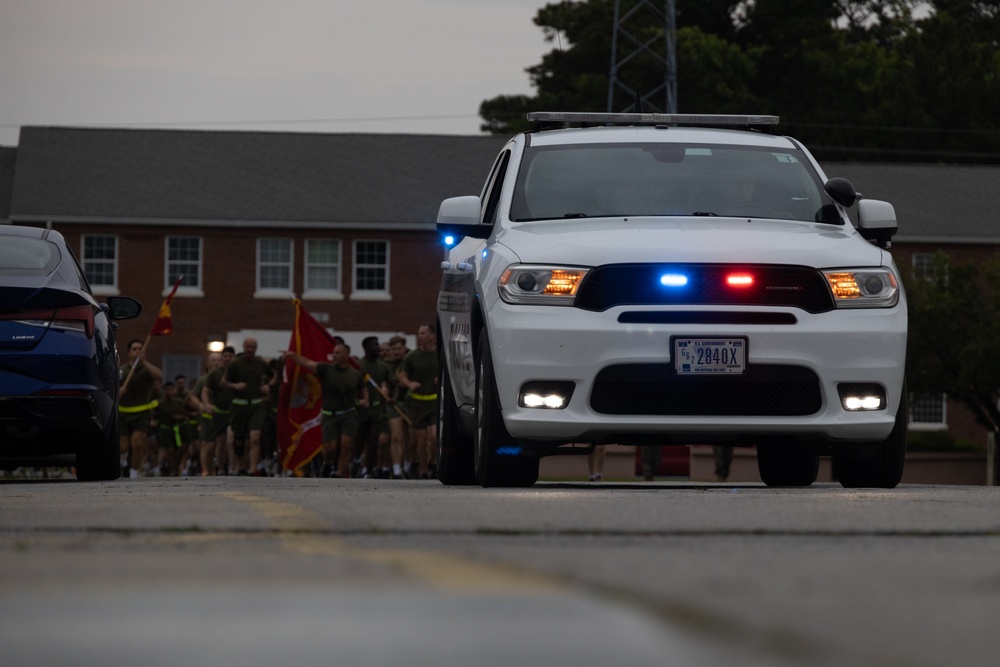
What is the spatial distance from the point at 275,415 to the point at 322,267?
25.4 meters

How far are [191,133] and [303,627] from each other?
55457 mm

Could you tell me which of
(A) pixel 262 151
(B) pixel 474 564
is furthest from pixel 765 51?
(B) pixel 474 564

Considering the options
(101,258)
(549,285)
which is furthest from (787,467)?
(101,258)

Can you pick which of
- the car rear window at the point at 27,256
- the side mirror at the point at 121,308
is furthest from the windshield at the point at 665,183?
the side mirror at the point at 121,308

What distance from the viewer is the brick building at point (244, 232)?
52.2 metres

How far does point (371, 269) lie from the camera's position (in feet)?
175

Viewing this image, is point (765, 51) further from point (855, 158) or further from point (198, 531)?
point (198, 531)

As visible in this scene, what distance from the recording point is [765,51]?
7600 cm

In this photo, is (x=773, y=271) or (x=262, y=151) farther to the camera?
(x=262, y=151)

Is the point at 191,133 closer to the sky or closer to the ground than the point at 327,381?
closer to the sky

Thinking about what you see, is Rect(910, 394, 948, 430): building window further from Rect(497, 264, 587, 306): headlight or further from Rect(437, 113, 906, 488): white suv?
Rect(497, 264, 587, 306): headlight

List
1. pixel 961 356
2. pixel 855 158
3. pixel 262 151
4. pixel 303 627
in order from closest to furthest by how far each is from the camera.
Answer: pixel 303 627 < pixel 961 356 < pixel 262 151 < pixel 855 158

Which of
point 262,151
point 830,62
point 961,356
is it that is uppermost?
point 830,62

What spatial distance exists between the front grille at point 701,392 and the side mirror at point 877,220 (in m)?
1.29
